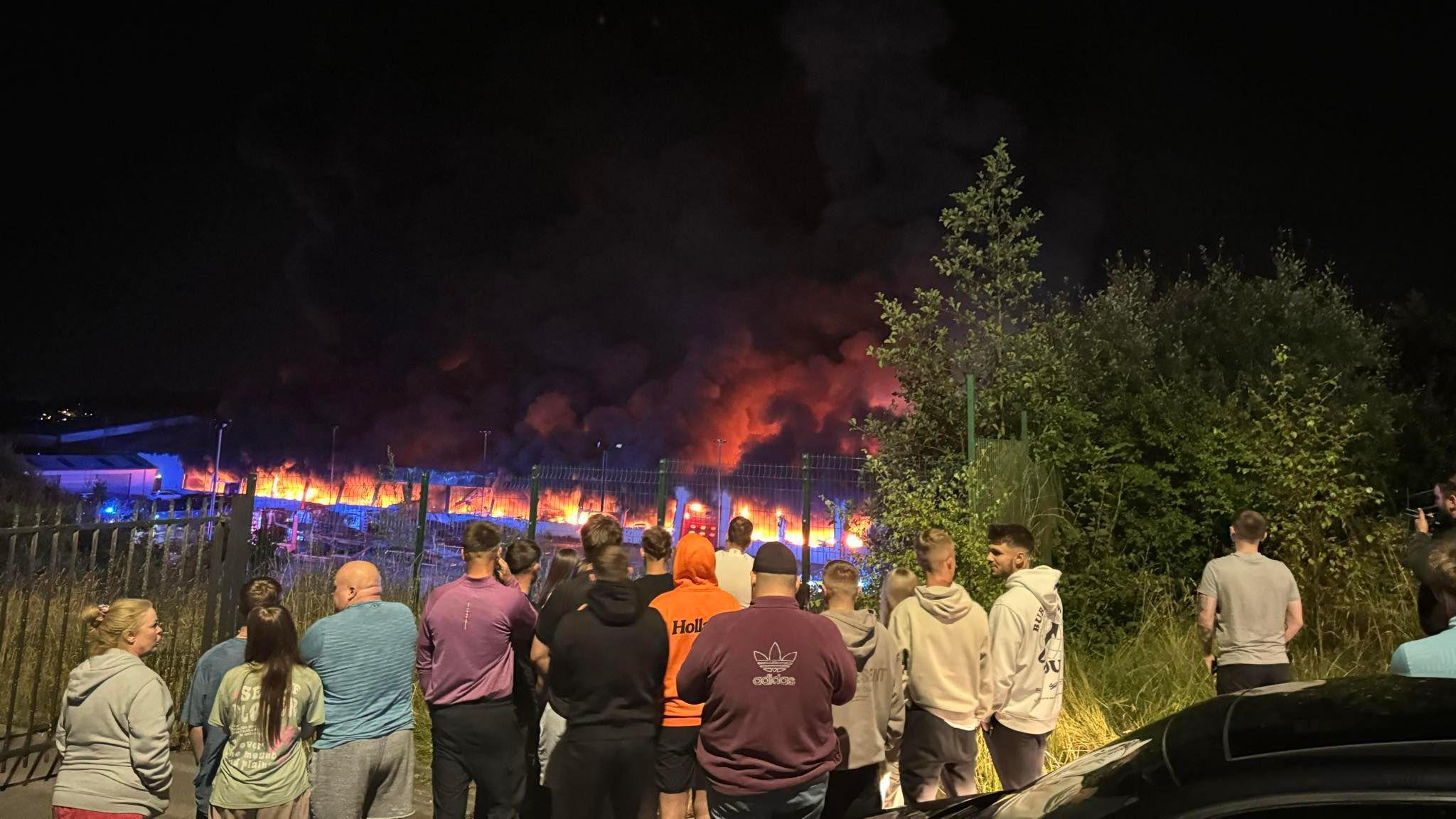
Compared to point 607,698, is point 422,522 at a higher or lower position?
higher

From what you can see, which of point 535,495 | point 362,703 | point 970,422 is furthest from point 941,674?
point 535,495

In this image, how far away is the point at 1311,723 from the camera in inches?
88.3

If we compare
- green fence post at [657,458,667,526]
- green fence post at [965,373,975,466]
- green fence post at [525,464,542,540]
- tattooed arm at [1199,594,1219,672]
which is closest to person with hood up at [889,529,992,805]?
tattooed arm at [1199,594,1219,672]

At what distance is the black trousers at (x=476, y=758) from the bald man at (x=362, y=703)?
0.79 feet

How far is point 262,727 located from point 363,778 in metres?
0.65

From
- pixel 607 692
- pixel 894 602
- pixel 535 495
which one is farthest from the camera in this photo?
pixel 535 495

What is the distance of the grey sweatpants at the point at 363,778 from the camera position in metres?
4.71

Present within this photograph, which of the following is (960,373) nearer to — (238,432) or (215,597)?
(215,597)

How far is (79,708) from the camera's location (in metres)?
4.14

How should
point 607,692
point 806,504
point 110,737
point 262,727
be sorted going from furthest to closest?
point 806,504, point 607,692, point 262,727, point 110,737

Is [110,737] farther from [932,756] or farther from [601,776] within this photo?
[932,756]

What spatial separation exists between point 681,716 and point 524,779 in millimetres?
1122

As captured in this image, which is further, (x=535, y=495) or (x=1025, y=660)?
(x=535, y=495)

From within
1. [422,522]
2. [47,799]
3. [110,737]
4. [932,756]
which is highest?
[422,522]
